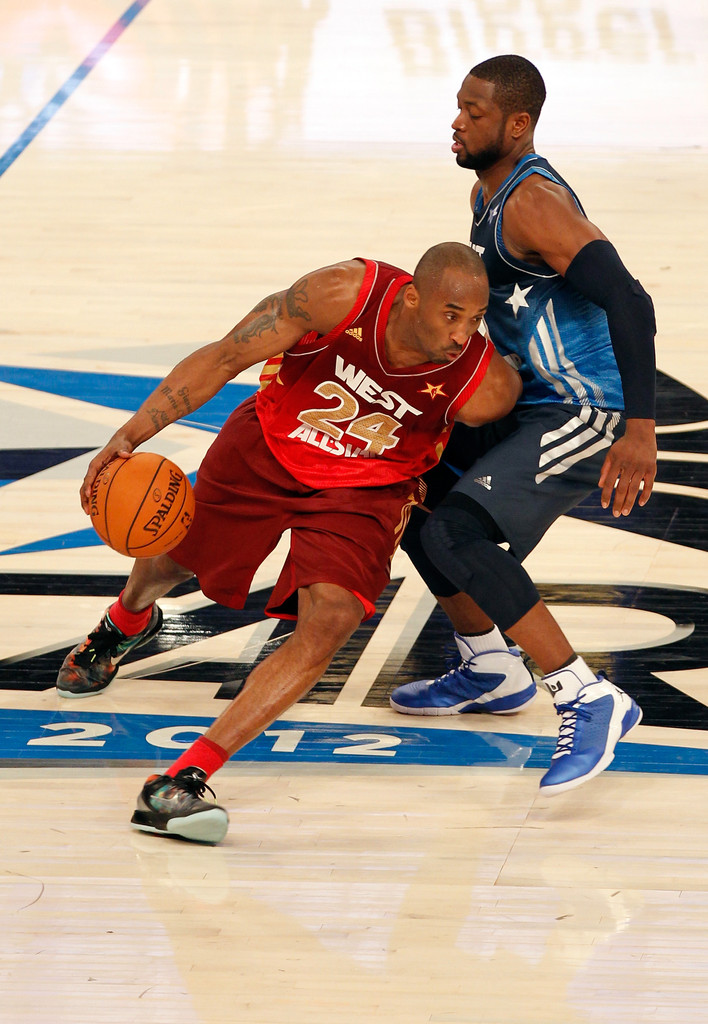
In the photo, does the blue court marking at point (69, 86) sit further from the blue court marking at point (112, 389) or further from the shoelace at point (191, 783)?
the shoelace at point (191, 783)

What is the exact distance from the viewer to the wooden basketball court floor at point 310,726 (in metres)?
2.63

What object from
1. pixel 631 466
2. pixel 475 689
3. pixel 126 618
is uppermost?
pixel 631 466

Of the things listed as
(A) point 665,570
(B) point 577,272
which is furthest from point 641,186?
(B) point 577,272

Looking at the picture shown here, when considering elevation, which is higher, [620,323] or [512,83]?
[512,83]

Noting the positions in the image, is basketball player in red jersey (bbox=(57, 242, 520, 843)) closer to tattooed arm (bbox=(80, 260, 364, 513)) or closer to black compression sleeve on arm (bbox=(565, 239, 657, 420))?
tattooed arm (bbox=(80, 260, 364, 513))

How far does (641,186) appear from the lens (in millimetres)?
7938

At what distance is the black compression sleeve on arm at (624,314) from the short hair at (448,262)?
24 centimetres

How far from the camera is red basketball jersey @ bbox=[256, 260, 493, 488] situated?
131 inches

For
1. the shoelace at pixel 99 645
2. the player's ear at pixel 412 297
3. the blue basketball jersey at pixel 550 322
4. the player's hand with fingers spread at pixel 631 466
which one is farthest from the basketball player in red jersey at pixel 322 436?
the player's hand with fingers spread at pixel 631 466

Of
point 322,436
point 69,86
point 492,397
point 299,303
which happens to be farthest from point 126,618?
point 69,86

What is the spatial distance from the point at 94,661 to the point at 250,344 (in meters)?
0.98

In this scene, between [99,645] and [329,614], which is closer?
[329,614]

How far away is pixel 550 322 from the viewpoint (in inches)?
135

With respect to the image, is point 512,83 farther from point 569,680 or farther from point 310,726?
point 310,726
